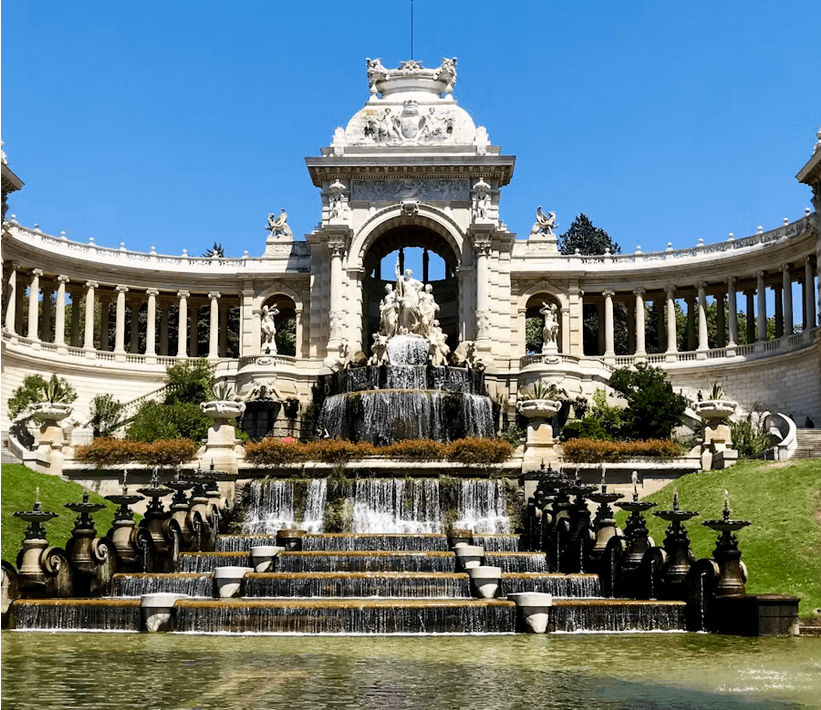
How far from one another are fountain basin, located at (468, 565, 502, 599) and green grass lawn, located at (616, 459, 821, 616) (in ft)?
19.9

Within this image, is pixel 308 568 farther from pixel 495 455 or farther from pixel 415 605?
pixel 495 455

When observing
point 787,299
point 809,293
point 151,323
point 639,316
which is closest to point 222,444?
point 151,323

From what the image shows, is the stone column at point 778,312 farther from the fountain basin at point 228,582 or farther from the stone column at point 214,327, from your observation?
the fountain basin at point 228,582

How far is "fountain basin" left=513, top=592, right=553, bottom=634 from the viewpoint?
84.4 ft

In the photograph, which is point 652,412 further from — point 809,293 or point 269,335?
point 269,335

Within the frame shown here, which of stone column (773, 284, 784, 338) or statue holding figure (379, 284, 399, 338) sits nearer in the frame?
statue holding figure (379, 284, 399, 338)

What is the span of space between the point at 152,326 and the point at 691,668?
213ft

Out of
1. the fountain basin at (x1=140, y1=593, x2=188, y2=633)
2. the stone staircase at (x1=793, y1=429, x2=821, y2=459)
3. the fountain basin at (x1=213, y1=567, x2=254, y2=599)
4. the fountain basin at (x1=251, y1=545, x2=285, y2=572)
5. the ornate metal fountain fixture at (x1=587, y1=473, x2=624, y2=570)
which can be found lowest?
the fountain basin at (x1=140, y1=593, x2=188, y2=633)

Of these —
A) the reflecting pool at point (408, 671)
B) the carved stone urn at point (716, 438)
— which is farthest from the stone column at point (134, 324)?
the reflecting pool at point (408, 671)

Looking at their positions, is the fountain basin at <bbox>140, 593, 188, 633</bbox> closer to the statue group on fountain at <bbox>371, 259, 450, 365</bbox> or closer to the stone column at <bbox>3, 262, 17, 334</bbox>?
the statue group on fountain at <bbox>371, 259, 450, 365</bbox>

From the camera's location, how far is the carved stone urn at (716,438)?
148ft

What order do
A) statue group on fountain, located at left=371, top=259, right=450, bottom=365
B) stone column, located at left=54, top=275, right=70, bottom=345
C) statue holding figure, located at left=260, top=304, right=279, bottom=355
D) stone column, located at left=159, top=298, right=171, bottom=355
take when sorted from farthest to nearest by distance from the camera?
stone column, located at left=159, top=298, right=171, bottom=355, stone column, located at left=54, top=275, right=70, bottom=345, statue holding figure, located at left=260, top=304, right=279, bottom=355, statue group on fountain, located at left=371, top=259, right=450, bottom=365

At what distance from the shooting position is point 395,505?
4134cm

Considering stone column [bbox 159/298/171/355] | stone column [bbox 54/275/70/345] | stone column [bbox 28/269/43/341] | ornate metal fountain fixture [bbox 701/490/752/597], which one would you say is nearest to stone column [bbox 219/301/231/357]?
stone column [bbox 159/298/171/355]
